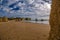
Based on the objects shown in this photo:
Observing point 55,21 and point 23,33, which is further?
point 23,33

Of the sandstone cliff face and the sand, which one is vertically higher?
the sandstone cliff face

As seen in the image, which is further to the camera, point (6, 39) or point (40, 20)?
point (40, 20)

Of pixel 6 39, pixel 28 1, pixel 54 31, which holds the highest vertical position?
pixel 28 1

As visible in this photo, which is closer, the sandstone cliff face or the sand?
the sandstone cliff face

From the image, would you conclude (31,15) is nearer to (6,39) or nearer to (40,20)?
(40,20)

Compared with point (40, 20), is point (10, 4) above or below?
above

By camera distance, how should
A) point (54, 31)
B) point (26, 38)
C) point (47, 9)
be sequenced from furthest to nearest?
point (47, 9) < point (26, 38) < point (54, 31)

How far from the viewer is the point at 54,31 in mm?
1600

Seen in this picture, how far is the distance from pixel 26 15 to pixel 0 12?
1.19 metres

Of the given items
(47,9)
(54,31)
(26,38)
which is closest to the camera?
(54,31)

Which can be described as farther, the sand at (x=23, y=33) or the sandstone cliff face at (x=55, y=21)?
the sand at (x=23, y=33)

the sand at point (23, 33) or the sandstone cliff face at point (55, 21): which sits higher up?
the sandstone cliff face at point (55, 21)

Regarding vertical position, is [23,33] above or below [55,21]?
below

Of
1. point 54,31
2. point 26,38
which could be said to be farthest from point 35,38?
point 54,31
